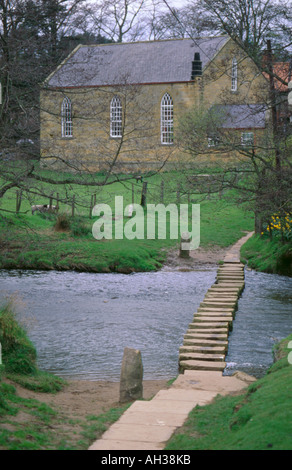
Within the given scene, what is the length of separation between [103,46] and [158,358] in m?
41.1

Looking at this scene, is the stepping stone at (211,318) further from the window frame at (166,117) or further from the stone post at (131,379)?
the window frame at (166,117)

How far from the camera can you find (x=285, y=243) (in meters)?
22.8

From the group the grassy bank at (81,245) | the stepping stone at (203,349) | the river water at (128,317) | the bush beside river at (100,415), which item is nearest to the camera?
the bush beside river at (100,415)

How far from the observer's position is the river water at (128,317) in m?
12.4

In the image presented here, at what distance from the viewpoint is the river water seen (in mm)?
12430

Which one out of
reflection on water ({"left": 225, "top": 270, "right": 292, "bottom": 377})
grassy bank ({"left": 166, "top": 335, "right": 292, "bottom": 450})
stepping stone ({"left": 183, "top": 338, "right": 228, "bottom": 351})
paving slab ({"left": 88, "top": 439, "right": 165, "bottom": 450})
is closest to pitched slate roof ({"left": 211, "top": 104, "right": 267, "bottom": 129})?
reflection on water ({"left": 225, "top": 270, "right": 292, "bottom": 377})

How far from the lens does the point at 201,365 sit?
10961 millimetres

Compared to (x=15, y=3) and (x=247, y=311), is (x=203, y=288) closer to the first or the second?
(x=247, y=311)

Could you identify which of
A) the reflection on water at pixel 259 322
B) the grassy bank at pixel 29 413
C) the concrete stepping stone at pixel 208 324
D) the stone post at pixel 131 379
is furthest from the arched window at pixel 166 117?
the stone post at pixel 131 379

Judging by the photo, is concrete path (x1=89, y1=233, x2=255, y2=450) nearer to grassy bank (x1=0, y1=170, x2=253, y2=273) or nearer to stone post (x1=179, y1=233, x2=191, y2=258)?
grassy bank (x1=0, y1=170, x2=253, y2=273)

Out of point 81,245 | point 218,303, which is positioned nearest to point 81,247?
point 81,245

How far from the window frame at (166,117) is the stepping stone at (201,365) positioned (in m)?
39.3

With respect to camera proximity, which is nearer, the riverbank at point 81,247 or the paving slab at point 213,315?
the paving slab at point 213,315
